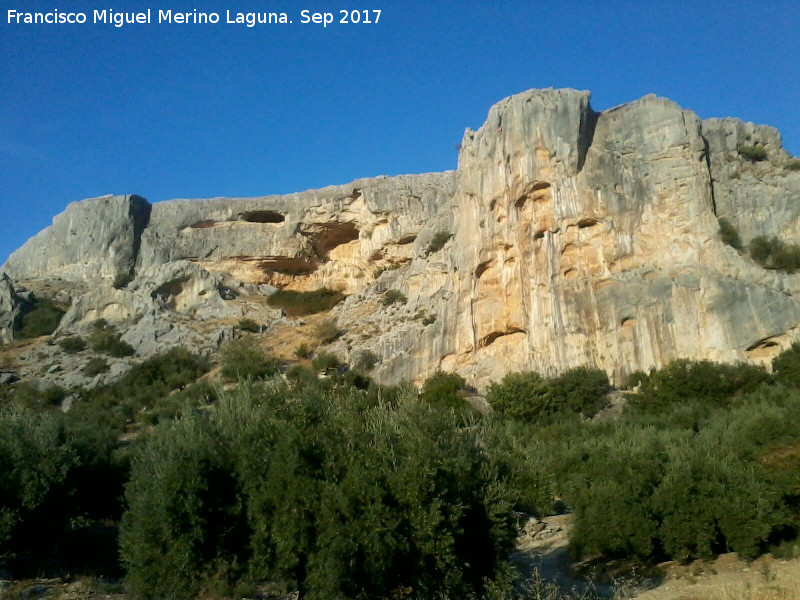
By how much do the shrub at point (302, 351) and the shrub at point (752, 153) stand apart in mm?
21056

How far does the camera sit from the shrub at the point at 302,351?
36312 mm

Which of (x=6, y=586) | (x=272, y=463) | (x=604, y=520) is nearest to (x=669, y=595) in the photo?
(x=604, y=520)

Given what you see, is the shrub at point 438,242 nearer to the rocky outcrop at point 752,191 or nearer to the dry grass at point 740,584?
the rocky outcrop at point 752,191

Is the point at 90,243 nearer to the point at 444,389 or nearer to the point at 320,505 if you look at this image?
the point at 444,389

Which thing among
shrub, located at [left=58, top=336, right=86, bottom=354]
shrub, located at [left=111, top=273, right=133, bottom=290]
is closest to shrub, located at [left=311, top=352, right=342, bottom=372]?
shrub, located at [left=58, top=336, right=86, bottom=354]

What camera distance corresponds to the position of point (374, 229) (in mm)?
46656

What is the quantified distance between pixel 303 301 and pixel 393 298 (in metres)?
8.00

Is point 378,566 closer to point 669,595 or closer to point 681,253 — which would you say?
point 669,595

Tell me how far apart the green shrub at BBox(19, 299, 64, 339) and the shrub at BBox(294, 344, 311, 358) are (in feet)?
51.6

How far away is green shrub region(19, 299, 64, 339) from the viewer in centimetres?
4238

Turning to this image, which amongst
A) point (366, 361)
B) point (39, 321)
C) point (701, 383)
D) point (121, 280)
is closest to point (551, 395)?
point (701, 383)

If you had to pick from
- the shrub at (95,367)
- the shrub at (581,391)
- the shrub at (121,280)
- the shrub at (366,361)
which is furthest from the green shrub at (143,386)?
the shrub at (581,391)

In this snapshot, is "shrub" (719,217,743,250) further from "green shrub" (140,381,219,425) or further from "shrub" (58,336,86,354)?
"shrub" (58,336,86,354)

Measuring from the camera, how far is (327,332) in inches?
1484
